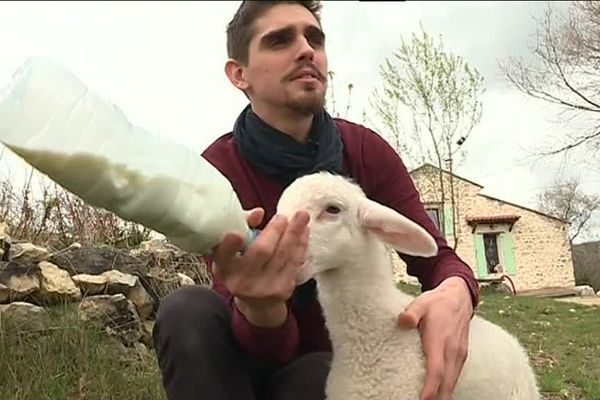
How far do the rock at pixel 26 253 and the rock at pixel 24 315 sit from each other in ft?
1.31

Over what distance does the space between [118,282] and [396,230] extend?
A: 9.56ft

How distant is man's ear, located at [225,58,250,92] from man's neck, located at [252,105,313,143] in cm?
9

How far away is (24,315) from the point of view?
4.01 meters

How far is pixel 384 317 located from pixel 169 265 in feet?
10.6

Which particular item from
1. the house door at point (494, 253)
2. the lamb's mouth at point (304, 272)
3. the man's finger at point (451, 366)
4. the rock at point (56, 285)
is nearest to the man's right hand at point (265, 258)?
the lamb's mouth at point (304, 272)

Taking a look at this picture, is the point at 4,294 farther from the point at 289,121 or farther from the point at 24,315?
the point at 289,121

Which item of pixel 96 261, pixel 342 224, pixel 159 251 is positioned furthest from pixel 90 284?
pixel 342 224

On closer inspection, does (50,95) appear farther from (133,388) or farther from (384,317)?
(133,388)

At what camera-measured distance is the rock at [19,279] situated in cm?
423

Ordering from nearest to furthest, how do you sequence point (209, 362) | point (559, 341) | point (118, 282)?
point (209, 362)
point (118, 282)
point (559, 341)

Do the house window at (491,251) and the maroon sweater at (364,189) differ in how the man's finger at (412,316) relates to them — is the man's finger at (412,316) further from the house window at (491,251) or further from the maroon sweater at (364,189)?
the house window at (491,251)

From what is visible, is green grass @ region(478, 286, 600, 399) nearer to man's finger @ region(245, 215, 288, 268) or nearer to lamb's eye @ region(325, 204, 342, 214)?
lamb's eye @ region(325, 204, 342, 214)

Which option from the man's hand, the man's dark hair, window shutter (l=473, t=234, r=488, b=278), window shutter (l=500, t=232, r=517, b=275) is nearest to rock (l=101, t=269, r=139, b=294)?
the man's dark hair

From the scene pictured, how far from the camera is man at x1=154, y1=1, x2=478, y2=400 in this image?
201 cm
